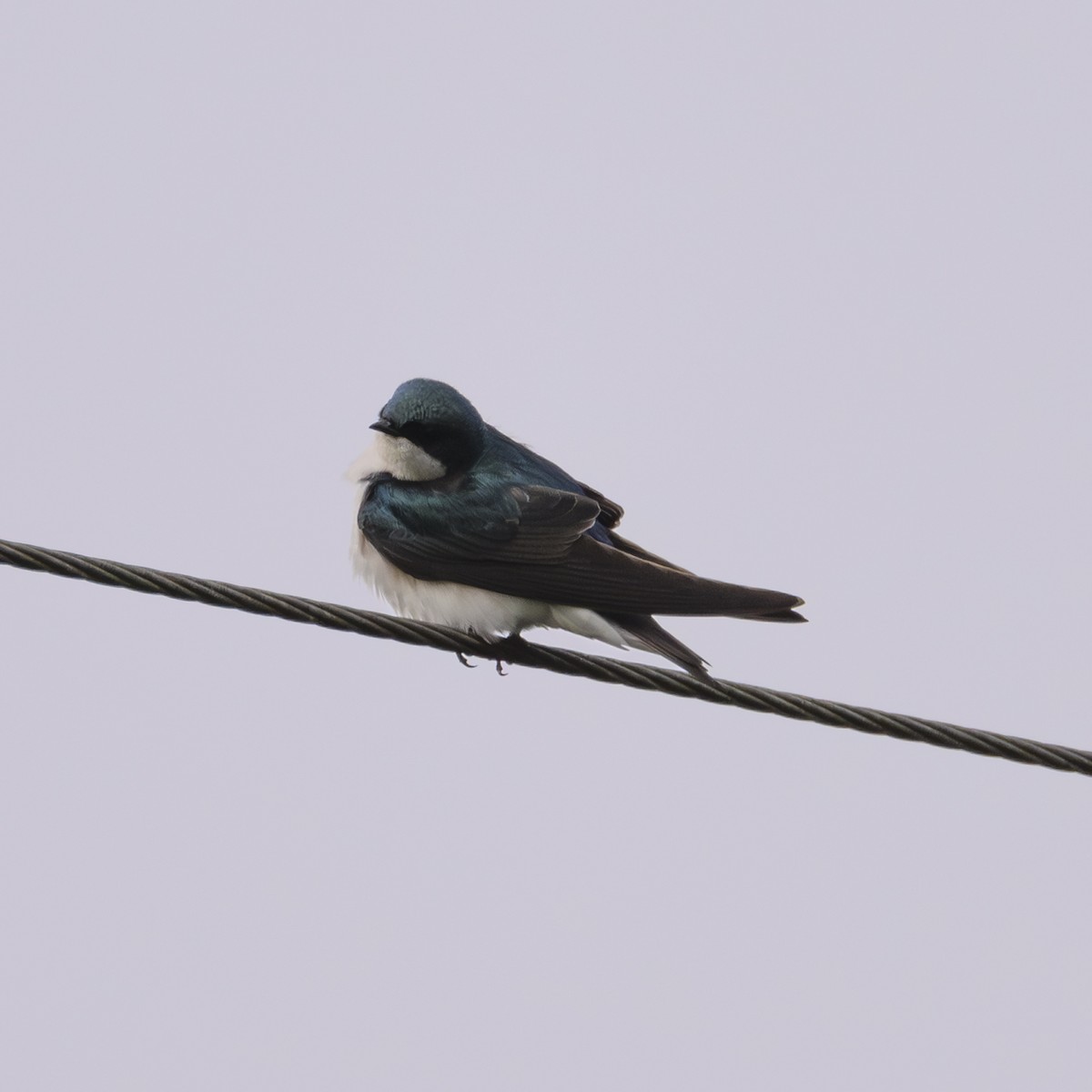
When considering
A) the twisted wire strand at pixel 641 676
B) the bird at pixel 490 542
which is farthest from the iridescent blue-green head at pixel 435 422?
the twisted wire strand at pixel 641 676

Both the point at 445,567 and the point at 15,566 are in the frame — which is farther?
the point at 445,567

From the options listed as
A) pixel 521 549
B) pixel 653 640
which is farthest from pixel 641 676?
pixel 521 549

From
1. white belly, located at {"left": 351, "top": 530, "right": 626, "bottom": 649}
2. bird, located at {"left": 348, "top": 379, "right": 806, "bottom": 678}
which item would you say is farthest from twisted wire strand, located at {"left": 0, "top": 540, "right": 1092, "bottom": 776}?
white belly, located at {"left": 351, "top": 530, "right": 626, "bottom": 649}

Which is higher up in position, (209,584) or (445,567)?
(445,567)

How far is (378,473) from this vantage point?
531 cm

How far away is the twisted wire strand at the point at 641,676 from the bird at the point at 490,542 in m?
0.69

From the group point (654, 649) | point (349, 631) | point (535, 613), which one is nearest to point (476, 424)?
point (535, 613)

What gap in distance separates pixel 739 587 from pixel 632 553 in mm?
777

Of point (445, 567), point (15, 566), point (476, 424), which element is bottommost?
point (15, 566)

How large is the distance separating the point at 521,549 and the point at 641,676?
119 centimetres

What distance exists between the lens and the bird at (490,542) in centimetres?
468

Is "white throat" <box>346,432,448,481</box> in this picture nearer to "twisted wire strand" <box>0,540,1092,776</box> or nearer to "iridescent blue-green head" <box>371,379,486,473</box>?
"iridescent blue-green head" <box>371,379,486,473</box>

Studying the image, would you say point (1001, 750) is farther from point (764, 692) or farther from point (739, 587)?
point (739, 587)

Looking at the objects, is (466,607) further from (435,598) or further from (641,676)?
(641,676)
